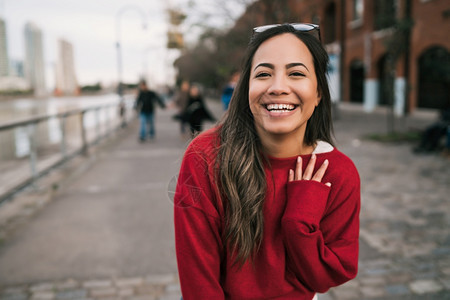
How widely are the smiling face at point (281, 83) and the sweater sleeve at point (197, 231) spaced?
0.28 meters

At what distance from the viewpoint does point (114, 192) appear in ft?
22.3

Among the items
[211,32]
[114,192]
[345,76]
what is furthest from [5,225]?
[345,76]

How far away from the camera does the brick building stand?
1196 cm

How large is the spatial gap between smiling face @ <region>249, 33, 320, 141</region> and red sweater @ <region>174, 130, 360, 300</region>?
164mm

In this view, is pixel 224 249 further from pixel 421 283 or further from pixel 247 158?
pixel 421 283

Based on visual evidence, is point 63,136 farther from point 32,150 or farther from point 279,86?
point 279,86

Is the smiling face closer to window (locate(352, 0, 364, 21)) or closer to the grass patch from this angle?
the grass patch

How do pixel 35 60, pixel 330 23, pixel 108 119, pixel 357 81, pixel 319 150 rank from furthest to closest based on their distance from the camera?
pixel 35 60
pixel 330 23
pixel 357 81
pixel 108 119
pixel 319 150

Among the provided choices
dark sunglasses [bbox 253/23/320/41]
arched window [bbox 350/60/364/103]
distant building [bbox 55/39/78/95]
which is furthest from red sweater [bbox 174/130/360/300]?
Answer: distant building [bbox 55/39/78/95]

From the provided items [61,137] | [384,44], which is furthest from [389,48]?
[61,137]

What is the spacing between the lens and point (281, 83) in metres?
1.44

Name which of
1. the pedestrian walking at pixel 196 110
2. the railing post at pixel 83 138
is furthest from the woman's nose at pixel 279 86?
the railing post at pixel 83 138

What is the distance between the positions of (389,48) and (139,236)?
9.75 metres

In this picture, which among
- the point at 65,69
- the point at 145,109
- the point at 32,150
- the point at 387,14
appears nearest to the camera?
the point at 32,150
